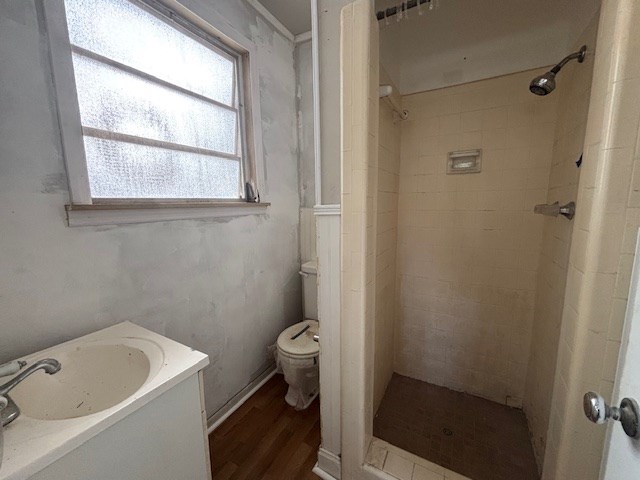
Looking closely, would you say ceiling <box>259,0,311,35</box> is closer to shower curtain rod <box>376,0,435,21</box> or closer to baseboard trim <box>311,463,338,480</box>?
shower curtain rod <box>376,0,435,21</box>

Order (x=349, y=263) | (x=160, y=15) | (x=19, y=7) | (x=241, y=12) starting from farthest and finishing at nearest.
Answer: (x=241, y=12) < (x=160, y=15) < (x=349, y=263) < (x=19, y=7)

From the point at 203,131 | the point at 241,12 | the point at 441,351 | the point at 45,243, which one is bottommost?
the point at 441,351

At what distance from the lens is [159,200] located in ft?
4.01

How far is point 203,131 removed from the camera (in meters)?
1.45

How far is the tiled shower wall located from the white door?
1.17m

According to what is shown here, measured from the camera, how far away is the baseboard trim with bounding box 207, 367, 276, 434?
1458 millimetres

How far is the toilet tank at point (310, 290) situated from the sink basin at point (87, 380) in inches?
47.2

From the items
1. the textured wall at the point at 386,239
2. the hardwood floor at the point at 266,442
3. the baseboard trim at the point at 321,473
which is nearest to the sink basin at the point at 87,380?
the hardwood floor at the point at 266,442

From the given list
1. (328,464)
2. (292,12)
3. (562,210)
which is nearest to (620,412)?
(562,210)

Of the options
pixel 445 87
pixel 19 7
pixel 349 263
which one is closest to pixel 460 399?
pixel 349 263

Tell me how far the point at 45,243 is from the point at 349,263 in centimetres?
107

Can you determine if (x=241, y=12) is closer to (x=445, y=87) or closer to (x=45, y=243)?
(x=445, y=87)

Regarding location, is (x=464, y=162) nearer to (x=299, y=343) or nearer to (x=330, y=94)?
(x=330, y=94)

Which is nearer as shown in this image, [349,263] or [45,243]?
[45,243]
